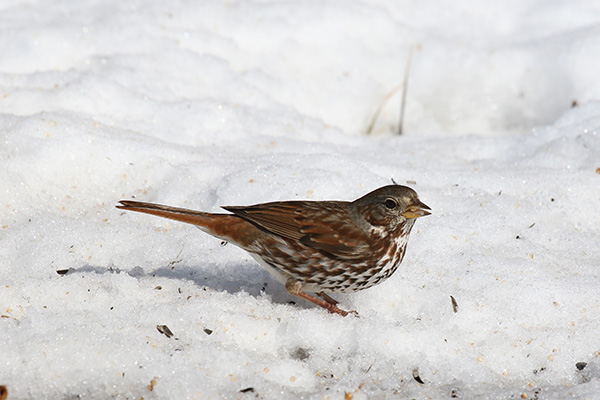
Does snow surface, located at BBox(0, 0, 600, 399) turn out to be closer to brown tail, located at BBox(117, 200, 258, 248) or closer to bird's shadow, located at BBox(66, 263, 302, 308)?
bird's shadow, located at BBox(66, 263, 302, 308)

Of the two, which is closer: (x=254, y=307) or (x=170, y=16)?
(x=254, y=307)

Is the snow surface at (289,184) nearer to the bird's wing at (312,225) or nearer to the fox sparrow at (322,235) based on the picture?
the fox sparrow at (322,235)

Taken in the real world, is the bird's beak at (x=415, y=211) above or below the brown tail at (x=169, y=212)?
above

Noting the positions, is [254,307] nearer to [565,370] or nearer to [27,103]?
[565,370]

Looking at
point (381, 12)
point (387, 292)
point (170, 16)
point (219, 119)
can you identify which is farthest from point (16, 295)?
point (381, 12)

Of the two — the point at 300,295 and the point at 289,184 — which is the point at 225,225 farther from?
the point at 289,184

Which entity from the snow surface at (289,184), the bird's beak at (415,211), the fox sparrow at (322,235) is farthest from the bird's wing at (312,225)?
the snow surface at (289,184)

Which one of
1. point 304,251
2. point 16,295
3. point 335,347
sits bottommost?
Result: point 16,295
